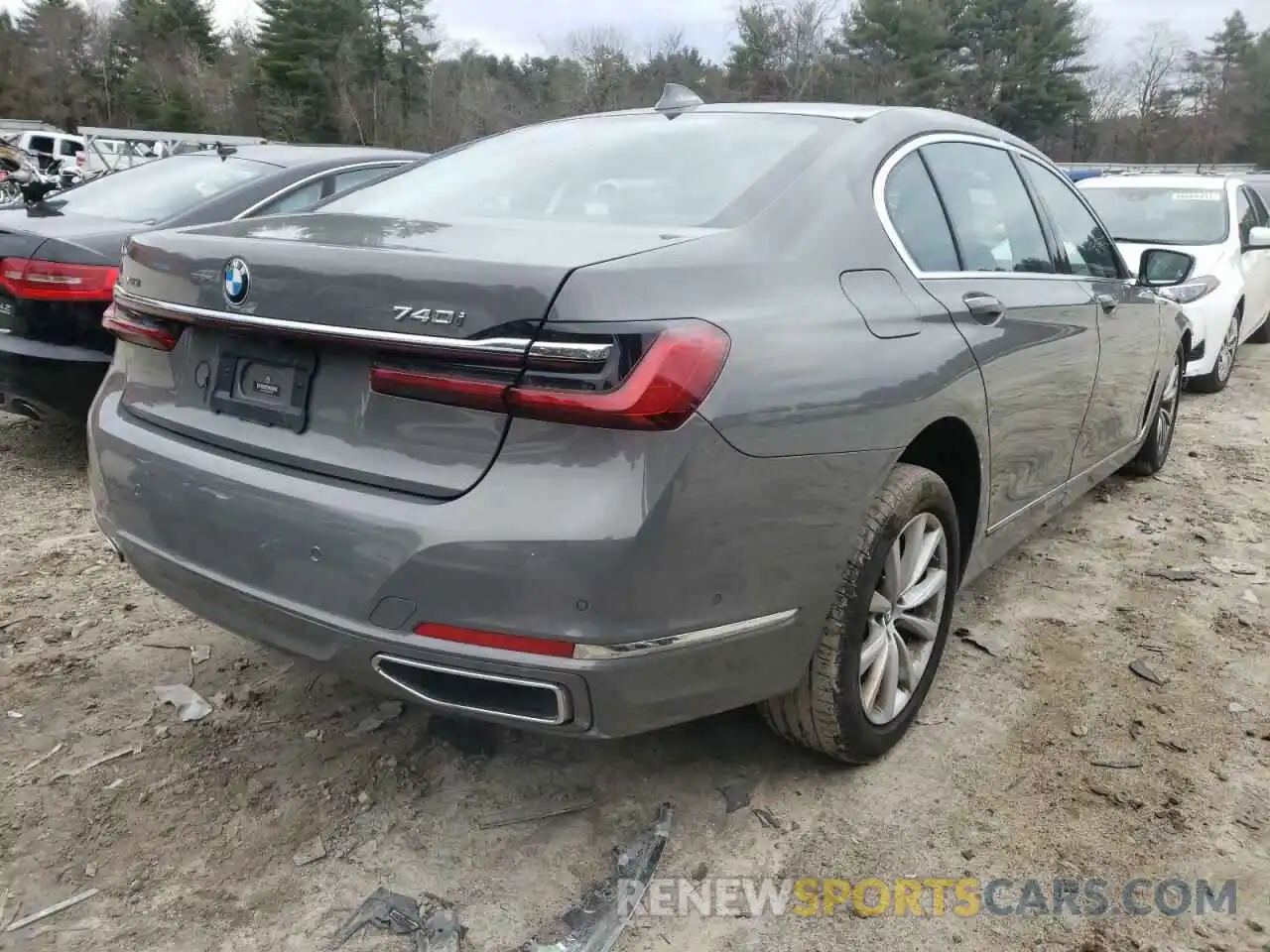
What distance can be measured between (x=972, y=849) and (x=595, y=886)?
860 millimetres

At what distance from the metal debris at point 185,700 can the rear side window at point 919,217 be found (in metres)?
2.23

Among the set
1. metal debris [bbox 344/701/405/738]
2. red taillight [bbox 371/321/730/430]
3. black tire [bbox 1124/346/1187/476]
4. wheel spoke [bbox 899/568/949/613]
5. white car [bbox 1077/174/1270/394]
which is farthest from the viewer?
white car [bbox 1077/174/1270/394]

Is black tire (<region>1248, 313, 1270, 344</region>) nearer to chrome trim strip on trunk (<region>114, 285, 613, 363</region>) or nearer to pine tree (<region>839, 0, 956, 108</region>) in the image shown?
chrome trim strip on trunk (<region>114, 285, 613, 363</region>)

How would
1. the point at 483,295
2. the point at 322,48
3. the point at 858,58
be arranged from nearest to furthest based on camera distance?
1. the point at 483,295
2. the point at 858,58
3. the point at 322,48

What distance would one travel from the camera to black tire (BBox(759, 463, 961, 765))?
2.19m

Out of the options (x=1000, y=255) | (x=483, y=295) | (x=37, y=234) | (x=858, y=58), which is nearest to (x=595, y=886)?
(x=483, y=295)

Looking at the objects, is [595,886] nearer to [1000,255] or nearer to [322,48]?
[1000,255]

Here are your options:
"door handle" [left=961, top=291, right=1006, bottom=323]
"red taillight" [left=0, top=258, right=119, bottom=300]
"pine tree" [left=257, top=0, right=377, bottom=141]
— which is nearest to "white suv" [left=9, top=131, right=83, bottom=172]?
"pine tree" [left=257, top=0, right=377, bottom=141]

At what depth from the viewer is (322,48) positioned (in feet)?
173

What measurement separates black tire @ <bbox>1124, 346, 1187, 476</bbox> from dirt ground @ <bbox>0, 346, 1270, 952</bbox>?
1.63 meters

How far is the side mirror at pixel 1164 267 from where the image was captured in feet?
13.6

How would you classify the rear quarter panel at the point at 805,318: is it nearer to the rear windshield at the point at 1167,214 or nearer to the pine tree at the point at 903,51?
the rear windshield at the point at 1167,214

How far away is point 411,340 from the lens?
1795mm

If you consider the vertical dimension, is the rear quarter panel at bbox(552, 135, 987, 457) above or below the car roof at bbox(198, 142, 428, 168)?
below
